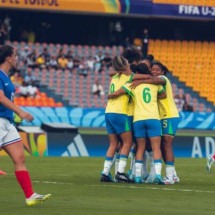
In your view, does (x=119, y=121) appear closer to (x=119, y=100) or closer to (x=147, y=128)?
(x=119, y=100)

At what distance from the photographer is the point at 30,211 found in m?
12.0

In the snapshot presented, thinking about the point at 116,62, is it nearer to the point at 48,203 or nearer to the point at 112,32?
the point at 48,203

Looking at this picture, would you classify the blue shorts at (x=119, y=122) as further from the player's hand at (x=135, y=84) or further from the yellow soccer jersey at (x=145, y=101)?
the player's hand at (x=135, y=84)

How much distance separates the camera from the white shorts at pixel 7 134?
12.6m

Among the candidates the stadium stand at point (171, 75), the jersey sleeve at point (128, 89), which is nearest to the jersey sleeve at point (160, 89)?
the jersey sleeve at point (128, 89)

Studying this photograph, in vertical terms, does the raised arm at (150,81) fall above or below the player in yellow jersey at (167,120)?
above

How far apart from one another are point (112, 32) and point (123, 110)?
3334 centimetres

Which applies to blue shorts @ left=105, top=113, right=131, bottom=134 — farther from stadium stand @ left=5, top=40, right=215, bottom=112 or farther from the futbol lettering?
the futbol lettering

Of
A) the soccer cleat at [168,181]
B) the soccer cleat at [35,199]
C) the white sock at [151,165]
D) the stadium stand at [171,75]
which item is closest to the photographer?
the soccer cleat at [35,199]

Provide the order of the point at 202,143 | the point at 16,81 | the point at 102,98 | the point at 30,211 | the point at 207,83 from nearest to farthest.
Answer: the point at 30,211 → the point at 202,143 → the point at 16,81 → the point at 102,98 → the point at 207,83

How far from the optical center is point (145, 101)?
54.6 feet

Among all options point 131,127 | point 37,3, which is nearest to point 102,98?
point 37,3

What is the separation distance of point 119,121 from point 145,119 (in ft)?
1.78

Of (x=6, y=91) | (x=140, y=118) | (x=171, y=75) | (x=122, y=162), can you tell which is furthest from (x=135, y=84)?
(x=171, y=75)
